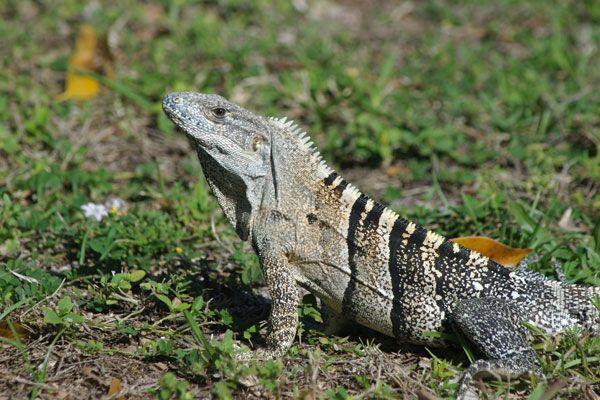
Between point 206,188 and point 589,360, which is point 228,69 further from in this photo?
point 589,360

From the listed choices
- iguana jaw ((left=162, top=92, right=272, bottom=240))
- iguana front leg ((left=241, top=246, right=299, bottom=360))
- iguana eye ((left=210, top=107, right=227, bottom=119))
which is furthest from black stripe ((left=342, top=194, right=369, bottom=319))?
iguana eye ((left=210, top=107, right=227, bottom=119))

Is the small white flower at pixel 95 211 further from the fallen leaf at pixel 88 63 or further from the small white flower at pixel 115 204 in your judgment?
the fallen leaf at pixel 88 63

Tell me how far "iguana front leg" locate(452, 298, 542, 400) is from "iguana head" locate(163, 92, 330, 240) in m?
1.20

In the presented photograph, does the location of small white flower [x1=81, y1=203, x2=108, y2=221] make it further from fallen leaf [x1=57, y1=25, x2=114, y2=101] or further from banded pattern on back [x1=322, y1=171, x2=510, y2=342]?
fallen leaf [x1=57, y1=25, x2=114, y2=101]

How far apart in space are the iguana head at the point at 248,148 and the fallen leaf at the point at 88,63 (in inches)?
154


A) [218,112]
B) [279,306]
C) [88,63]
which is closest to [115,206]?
[218,112]

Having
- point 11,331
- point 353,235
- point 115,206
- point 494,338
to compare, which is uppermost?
point 353,235

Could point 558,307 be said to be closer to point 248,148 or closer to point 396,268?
point 396,268

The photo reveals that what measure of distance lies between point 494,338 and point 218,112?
82.5 inches

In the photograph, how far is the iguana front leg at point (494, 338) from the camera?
4402 millimetres

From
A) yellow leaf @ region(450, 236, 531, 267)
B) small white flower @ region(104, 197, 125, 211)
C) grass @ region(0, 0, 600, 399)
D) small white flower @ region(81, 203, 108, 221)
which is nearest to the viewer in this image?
grass @ region(0, 0, 600, 399)

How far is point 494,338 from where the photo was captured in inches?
176

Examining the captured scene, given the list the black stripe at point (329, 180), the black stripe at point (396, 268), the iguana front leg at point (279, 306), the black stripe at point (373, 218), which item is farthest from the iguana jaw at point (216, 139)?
the black stripe at point (396, 268)

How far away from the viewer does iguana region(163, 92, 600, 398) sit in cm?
467
